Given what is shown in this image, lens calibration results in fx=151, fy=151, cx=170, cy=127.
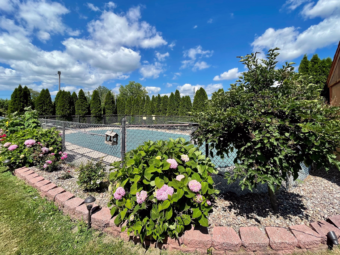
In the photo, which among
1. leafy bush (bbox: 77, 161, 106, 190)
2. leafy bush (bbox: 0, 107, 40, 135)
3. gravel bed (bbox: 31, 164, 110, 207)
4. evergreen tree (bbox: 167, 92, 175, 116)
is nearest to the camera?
gravel bed (bbox: 31, 164, 110, 207)

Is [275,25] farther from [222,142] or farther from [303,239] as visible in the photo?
[303,239]

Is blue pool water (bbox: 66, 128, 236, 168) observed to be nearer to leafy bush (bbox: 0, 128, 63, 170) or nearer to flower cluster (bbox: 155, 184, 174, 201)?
flower cluster (bbox: 155, 184, 174, 201)

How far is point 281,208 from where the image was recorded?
Result: 2018mm

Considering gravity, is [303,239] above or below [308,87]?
below

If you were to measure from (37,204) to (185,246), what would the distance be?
7.00ft

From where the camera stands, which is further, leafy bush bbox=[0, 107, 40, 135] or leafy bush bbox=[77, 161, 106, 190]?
leafy bush bbox=[0, 107, 40, 135]

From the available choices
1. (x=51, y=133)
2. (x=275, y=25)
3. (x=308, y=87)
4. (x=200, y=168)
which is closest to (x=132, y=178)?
(x=200, y=168)

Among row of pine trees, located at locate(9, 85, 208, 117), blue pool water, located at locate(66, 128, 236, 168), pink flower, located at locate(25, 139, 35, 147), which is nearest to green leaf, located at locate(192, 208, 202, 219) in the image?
blue pool water, located at locate(66, 128, 236, 168)

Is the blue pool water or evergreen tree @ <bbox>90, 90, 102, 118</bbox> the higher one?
evergreen tree @ <bbox>90, 90, 102, 118</bbox>

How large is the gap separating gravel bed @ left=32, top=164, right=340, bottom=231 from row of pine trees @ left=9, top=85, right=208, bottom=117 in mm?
9115

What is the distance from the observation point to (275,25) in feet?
16.3

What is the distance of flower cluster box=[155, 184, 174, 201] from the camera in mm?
1259

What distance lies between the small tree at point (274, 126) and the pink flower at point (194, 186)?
47 cm

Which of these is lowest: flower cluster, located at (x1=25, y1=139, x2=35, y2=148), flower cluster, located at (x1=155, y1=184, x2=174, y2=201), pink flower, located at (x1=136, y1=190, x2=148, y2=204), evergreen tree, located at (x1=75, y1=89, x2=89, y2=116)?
pink flower, located at (x1=136, y1=190, x2=148, y2=204)
